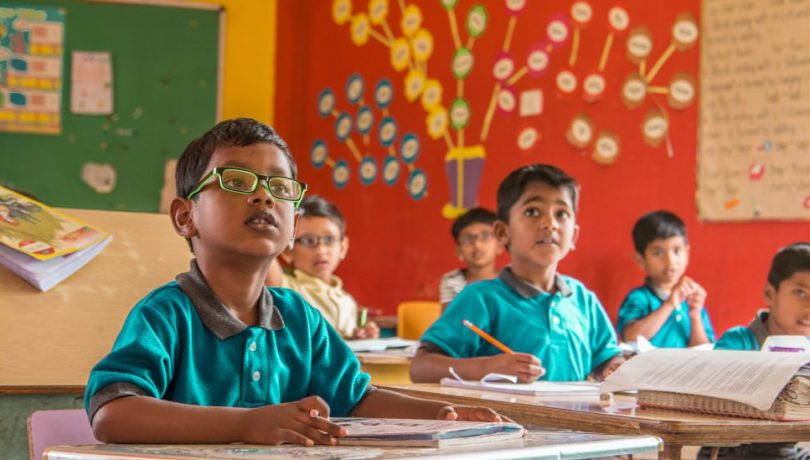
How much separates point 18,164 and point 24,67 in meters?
0.51

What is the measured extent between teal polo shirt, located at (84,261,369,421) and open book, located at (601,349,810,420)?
0.46 metres

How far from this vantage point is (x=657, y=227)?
4.01 m

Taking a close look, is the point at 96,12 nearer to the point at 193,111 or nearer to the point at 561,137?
the point at 193,111

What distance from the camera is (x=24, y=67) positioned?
5555 millimetres

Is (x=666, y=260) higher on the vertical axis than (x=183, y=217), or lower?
→ lower

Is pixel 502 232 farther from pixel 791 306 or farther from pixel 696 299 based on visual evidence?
pixel 696 299

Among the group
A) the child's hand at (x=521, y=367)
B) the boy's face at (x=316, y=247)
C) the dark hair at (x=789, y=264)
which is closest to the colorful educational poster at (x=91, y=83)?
the boy's face at (x=316, y=247)

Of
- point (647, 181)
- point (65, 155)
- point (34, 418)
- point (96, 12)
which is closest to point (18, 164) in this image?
point (65, 155)

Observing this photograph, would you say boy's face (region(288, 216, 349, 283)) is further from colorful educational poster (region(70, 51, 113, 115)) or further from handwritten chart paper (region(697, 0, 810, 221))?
colorful educational poster (region(70, 51, 113, 115))

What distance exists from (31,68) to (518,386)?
4.42 meters

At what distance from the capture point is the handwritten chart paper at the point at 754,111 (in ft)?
12.3

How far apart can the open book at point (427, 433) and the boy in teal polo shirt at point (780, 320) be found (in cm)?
150

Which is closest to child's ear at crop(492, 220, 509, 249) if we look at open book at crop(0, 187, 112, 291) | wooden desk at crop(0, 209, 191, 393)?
wooden desk at crop(0, 209, 191, 393)

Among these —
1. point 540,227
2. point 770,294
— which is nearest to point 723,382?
point 540,227
